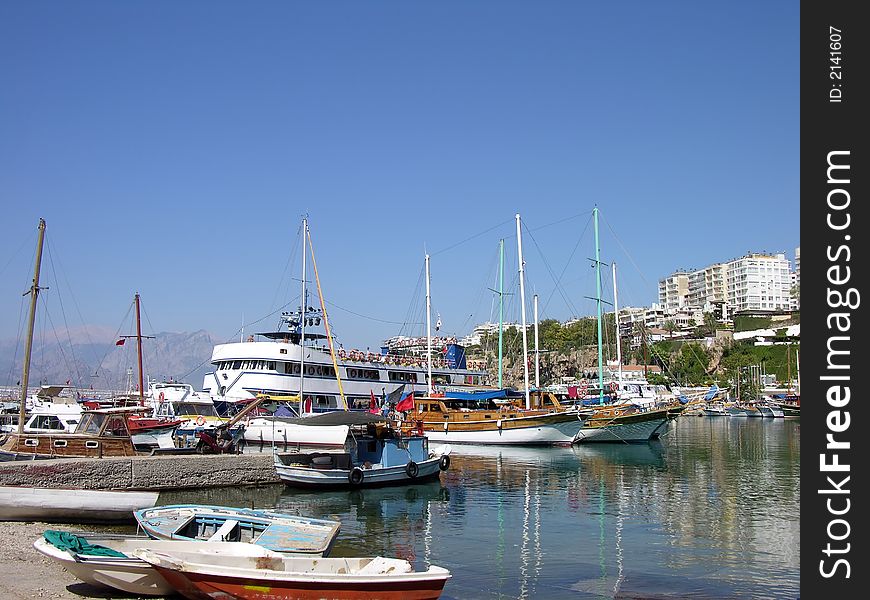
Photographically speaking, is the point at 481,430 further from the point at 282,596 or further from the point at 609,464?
the point at 282,596

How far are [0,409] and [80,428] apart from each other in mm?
41455

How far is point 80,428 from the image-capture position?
2741cm

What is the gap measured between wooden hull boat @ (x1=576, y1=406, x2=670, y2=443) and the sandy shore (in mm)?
39333

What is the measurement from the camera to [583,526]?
70.8 ft

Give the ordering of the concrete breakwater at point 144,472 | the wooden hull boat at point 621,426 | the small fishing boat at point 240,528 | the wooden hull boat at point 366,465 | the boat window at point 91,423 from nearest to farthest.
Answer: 1. the small fishing boat at point 240,528
2. the concrete breakwater at point 144,472
3. the wooden hull boat at point 366,465
4. the boat window at point 91,423
5. the wooden hull boat at point 621,426

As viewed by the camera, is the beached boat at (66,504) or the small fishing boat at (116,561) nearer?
the small fishing boat at (116,561)

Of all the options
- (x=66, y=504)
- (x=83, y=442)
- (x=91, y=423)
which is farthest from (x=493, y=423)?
(x=66, y=504)

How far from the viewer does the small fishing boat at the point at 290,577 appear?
11.4m

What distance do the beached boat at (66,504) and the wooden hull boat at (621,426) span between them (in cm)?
3617

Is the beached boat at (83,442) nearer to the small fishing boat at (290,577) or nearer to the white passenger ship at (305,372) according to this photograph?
the small fishing boat at (290,577)

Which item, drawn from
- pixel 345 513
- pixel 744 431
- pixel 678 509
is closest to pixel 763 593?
pixel 678 509

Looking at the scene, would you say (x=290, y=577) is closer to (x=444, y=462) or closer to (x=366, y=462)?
(x=366, y=462)

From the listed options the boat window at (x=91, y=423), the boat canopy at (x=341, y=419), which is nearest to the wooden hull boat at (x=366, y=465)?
the boat canopy at (x=341, y=419)

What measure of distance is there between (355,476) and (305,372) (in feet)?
116
